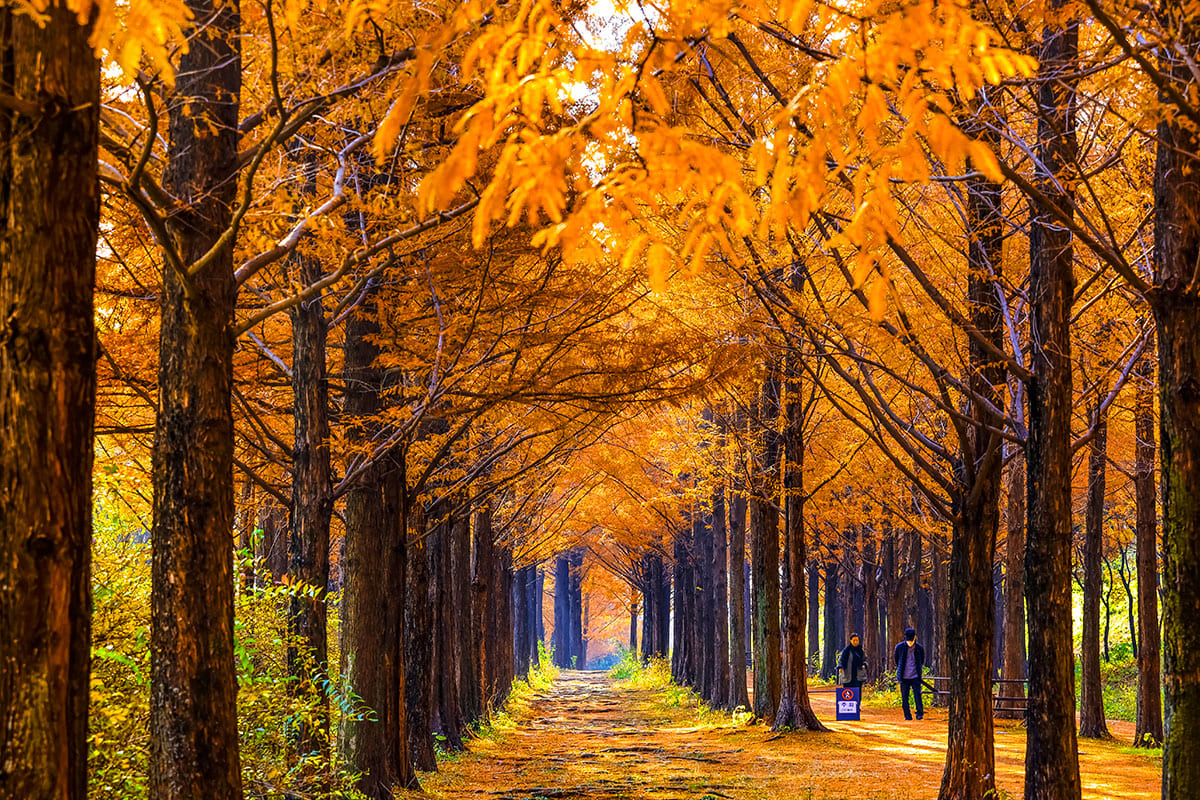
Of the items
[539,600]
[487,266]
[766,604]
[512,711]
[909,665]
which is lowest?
[539,600]

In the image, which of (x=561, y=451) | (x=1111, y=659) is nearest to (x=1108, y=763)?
(x=561, y=451)

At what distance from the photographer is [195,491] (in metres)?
5.39

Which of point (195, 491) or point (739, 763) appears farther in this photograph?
point (739, 763)

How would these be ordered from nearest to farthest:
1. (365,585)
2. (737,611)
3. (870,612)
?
(365,585) → (737,611) → (870,612)

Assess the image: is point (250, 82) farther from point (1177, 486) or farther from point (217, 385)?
point (1177, 486)

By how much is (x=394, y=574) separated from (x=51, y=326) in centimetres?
844

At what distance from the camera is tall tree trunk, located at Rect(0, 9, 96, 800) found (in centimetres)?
360

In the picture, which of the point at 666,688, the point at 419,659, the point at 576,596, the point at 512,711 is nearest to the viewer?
the point at 419,659

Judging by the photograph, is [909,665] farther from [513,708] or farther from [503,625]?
[503,625]

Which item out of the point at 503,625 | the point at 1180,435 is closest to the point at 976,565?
the point at 1180,435

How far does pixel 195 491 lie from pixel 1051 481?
582 centimetres

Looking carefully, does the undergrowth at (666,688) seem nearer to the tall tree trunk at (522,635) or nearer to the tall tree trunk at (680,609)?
the tall tree trunk at (680,609)

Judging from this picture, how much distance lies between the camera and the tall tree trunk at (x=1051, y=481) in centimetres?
735

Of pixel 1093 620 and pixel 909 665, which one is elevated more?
pixel 1093 620
